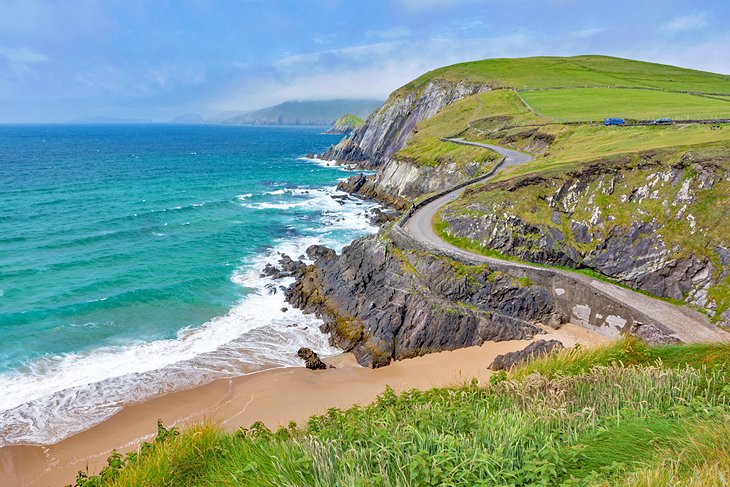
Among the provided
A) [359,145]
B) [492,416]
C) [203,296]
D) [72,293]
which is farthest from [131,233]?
[359,145]

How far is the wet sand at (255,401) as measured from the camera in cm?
1975

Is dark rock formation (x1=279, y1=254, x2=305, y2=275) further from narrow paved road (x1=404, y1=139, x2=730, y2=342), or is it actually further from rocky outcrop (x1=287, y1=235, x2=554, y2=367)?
narrow paved road (x1=404, y1=139, x2=730, y2=342)

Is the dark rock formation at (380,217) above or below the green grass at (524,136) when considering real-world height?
below

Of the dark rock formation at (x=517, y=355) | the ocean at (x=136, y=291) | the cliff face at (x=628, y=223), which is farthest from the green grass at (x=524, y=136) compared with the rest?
the dark rock formation at (x=517, y=355)

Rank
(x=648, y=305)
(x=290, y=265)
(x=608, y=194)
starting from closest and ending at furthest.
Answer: (x=648, y=305) < (x=608, y=194) < (x=290, y=265)

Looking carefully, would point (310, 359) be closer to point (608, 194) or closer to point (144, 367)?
point (144, 367)

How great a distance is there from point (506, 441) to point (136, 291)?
38321mm

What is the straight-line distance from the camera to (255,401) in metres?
24.1

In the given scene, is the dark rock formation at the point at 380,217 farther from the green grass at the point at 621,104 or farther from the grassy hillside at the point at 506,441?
the grassy hillside at the point at 506,441

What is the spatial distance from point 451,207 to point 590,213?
40.6 ft

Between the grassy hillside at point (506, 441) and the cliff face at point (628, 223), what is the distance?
22.0 meters

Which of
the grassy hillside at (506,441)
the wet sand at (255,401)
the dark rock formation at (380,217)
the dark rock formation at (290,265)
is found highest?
the grassy hillside at (506,441)

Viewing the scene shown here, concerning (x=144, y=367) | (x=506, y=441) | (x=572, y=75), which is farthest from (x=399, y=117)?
(x=506, y=441)

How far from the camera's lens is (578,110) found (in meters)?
73.4
